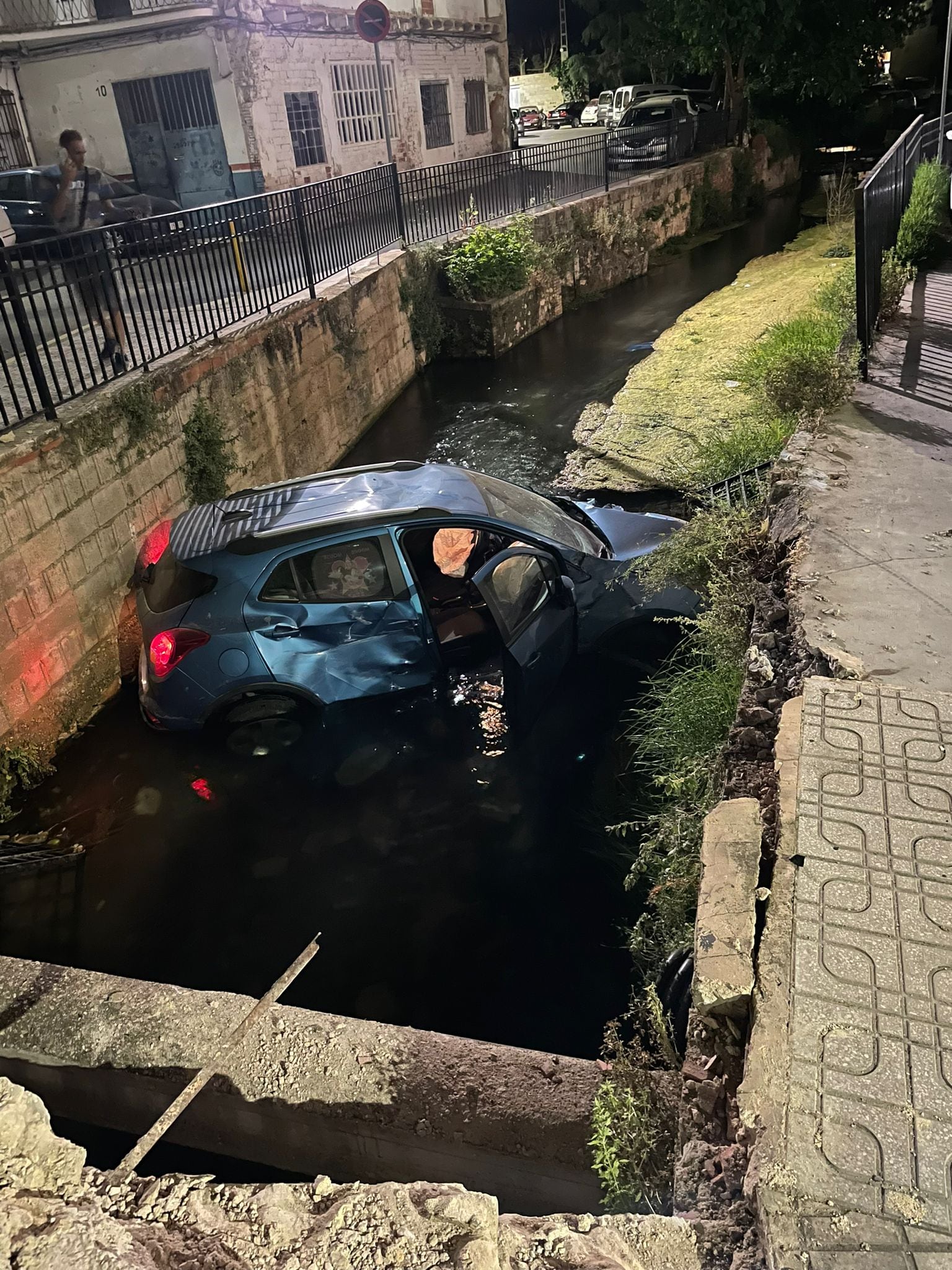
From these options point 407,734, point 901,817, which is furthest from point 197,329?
point 901,817

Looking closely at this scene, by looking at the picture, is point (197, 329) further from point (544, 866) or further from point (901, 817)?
point (901, 817)

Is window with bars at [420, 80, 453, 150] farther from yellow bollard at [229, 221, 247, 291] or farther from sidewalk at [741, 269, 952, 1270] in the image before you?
sidewalk at [741, 269, 952, 1270]

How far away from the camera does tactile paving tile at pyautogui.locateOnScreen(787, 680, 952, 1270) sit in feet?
6.80

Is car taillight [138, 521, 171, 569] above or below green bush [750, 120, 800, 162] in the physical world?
below

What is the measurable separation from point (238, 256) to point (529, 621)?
640 cm

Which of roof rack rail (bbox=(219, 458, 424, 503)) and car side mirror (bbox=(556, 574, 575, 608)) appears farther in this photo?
roof rack rail (bbox=(219, 458, 424, 503))

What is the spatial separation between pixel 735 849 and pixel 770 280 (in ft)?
52.8

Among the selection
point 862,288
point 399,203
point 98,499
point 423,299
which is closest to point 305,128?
point 399,203

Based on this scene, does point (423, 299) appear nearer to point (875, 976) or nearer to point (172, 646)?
point (172, 646)

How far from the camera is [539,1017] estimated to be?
411 centimetres

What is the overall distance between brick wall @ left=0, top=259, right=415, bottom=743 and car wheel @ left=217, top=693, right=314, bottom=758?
1.43 meters

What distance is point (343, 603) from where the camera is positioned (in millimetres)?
5652

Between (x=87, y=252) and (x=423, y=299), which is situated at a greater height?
(x=87, y=252)

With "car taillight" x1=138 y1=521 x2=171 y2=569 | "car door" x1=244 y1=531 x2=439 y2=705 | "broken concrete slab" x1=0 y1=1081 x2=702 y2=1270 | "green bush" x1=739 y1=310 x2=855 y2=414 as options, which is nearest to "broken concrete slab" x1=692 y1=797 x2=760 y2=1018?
"broken concrete slab" x1=0 y1=1081 x2=702 y2=1270
